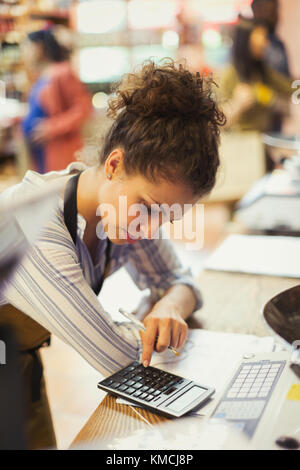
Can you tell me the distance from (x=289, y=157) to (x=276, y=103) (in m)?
1.29

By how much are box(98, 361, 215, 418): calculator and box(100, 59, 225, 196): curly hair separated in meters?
0.32

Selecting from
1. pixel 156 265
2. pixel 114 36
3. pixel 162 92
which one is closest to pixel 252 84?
pixel 156 265

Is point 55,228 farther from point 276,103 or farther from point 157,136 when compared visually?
point 276,103

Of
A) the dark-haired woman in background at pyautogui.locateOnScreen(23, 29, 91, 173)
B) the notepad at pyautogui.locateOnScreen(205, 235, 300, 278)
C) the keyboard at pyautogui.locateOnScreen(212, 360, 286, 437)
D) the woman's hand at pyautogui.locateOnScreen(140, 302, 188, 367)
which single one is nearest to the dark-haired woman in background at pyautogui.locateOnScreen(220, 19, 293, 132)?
the dark-haired woman in background at pyautogui.locateOnScreen(23, 29, 91, 173)

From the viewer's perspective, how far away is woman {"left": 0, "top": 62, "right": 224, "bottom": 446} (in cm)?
86

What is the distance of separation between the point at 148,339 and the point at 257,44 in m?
2.71

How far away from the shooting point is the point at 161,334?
91cm

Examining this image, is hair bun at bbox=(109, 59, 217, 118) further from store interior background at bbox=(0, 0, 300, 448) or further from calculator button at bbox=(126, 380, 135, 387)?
store interior background at bbox=(0, 0, 300, 448)

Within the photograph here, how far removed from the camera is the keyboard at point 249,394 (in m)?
0.69

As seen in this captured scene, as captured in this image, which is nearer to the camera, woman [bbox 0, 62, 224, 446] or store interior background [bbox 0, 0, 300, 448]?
woman [bbox 0, 62, 224, 446]

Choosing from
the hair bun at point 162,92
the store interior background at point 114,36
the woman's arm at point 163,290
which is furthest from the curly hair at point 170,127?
the store interior background at point 114,36

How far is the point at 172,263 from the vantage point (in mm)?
Answer: 1235

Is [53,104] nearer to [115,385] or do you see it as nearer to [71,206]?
[71,206]
